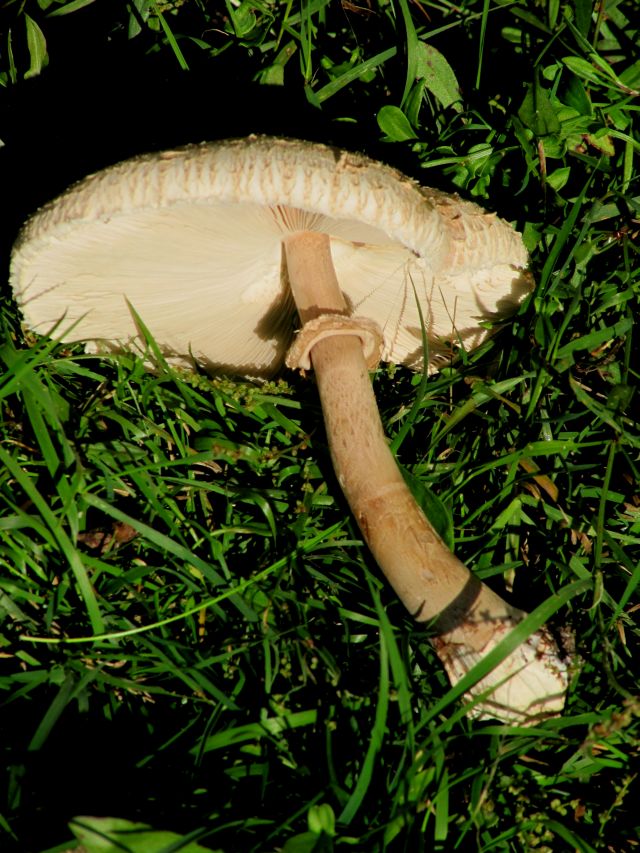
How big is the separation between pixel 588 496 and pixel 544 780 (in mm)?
1128

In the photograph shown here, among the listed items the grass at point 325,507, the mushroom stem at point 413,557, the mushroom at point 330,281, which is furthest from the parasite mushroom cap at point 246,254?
the mushroom stem at point 413,557

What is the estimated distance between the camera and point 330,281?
294 cm

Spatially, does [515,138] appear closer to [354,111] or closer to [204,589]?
[354,111]

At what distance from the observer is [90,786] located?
222cm

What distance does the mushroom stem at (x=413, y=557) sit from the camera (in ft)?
7.75

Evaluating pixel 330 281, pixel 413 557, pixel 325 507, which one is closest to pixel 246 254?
pixel 330 281

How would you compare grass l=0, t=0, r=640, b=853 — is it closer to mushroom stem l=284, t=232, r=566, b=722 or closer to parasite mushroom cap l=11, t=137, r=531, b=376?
mushroom stem l=284, t=232, r=566, b=722

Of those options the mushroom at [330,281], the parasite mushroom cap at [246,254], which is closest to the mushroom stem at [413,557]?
the mushroom at [330,281]

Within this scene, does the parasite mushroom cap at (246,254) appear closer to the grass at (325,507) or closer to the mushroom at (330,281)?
the mushroom at (330,281)

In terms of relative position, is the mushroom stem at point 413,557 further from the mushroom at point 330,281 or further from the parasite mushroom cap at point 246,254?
the parasite mushroom cap at point 246,254

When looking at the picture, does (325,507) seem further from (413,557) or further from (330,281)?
(330,281)

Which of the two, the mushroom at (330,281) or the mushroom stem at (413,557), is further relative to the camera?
the mushroom stem at (413,557)

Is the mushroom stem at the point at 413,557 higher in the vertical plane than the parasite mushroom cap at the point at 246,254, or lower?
lower

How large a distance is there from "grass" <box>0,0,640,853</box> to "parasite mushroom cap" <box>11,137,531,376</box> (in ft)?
0.72
